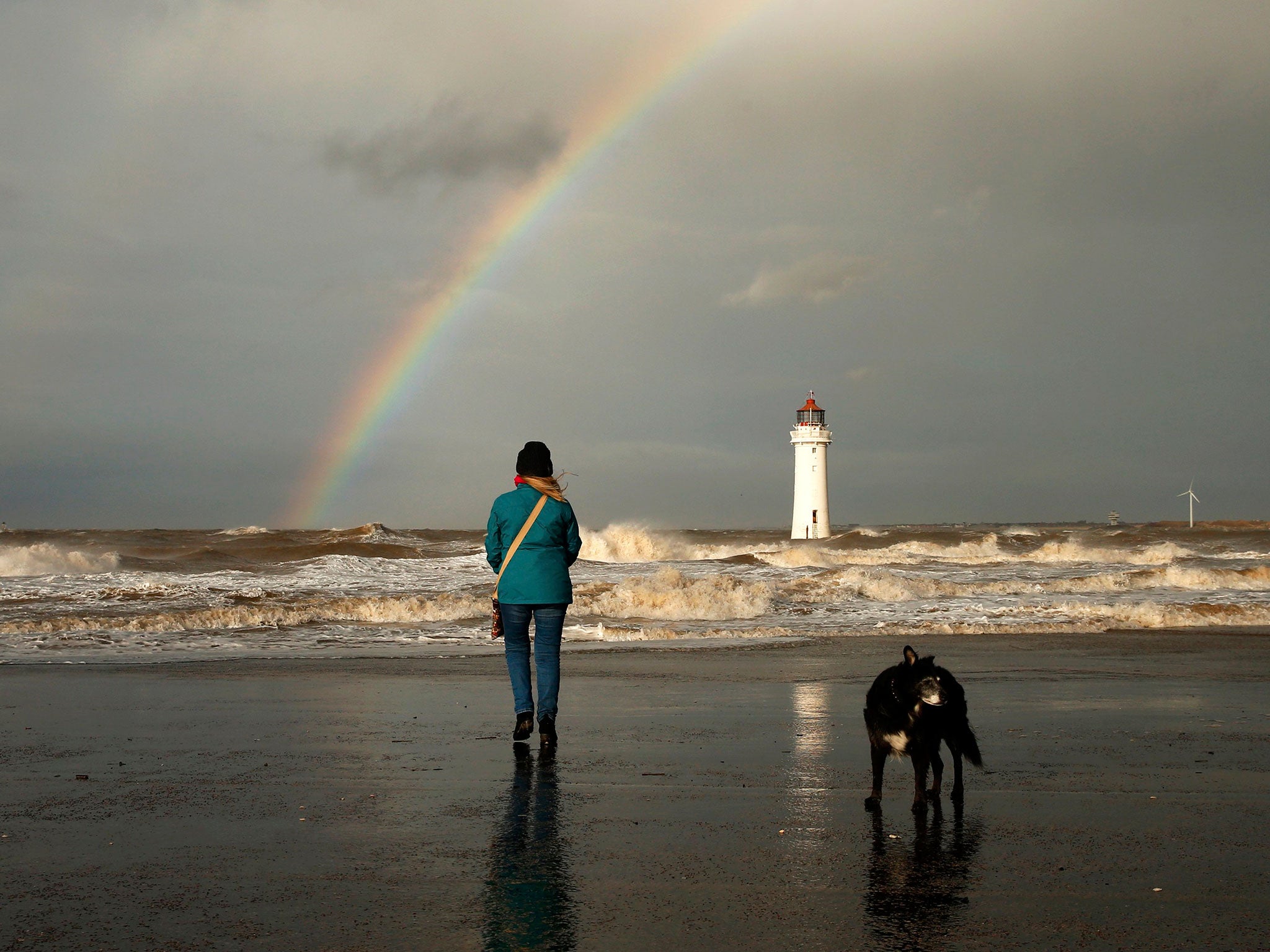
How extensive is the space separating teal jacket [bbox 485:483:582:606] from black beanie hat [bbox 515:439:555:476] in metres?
0.11

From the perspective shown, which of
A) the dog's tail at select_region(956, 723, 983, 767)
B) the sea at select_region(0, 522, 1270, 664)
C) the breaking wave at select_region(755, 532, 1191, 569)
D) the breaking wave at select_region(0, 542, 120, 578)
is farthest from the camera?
the breaking wave at select_region(755, 532, 1191, 569)

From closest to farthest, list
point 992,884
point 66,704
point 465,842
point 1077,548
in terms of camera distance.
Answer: point 992,884
point 465,842
point 66,704
point 1077,548

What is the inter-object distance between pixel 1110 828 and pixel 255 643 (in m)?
13.2

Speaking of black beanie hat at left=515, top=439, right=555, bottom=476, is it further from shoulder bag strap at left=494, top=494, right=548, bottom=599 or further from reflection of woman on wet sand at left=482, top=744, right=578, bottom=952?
Result: reflection of woman on wet sand at left=482, top=744, right=578, bottom=952

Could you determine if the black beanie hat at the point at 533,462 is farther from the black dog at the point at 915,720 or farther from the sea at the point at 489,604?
the sea at the point at 489,604

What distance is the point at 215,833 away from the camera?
5051 millimetres

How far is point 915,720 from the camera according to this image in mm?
5449

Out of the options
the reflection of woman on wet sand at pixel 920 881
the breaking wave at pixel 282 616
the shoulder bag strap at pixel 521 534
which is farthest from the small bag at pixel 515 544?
the breaking wave at pixel 282 616

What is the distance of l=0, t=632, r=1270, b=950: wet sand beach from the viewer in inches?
148

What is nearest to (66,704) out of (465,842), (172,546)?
(465,842)

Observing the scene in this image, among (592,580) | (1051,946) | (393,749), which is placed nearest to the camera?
(1051,946)

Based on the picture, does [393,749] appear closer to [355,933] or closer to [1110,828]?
[355,933]

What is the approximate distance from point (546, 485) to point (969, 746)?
10.2 feet

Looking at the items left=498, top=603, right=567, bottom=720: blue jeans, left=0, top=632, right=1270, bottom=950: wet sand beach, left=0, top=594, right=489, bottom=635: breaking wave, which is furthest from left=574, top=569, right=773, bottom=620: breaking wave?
left=498, top=603, right=567, bottom=720: blue jeans
